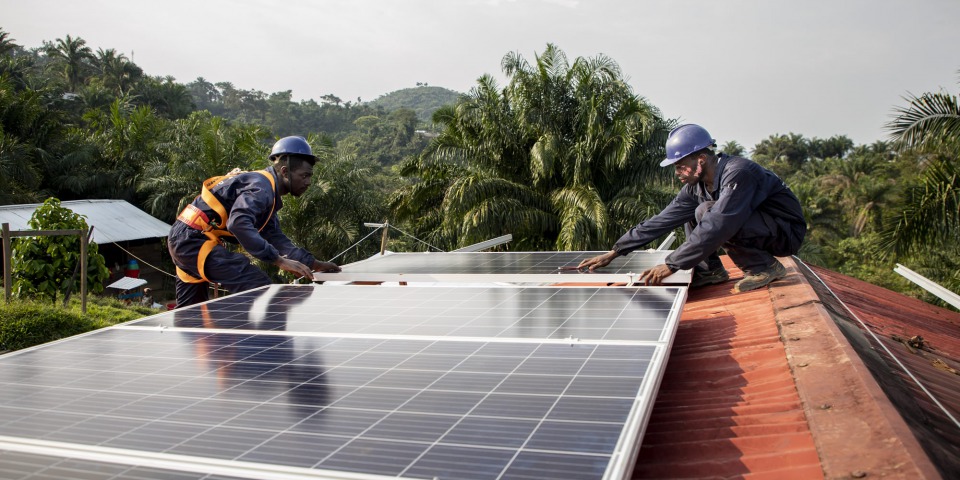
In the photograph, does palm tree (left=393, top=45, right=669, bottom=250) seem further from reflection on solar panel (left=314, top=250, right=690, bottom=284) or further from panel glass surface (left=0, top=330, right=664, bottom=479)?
A: panel glass surface (left=0, top=330, right=664, bottom=479)

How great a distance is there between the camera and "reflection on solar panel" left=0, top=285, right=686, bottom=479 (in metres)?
2.54

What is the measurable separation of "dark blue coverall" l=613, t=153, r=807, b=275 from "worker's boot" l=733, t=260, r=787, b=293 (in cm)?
5

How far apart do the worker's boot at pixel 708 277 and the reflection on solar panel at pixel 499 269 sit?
388 mm

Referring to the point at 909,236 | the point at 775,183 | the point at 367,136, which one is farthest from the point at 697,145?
the point at 367,136

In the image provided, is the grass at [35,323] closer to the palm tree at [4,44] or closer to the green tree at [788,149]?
the palm tree at [4,44]

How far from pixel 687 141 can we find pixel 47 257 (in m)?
16.3

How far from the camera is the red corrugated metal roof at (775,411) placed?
9.66ft

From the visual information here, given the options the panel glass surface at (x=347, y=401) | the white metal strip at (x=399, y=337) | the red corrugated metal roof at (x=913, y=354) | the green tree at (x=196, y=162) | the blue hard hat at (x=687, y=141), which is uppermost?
the green tree at (x=196, y=162)

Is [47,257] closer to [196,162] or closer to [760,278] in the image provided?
[760,278]

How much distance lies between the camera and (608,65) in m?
25.6

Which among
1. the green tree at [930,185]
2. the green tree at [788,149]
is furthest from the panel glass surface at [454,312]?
the green tree at [788,149]

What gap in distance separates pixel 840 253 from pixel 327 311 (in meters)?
48.6

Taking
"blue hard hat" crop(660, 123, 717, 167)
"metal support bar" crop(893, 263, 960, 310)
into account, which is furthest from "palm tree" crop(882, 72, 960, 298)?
"blue hard hat" crop(660, 123, 717, 167)

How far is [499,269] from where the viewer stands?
7.81 metres
